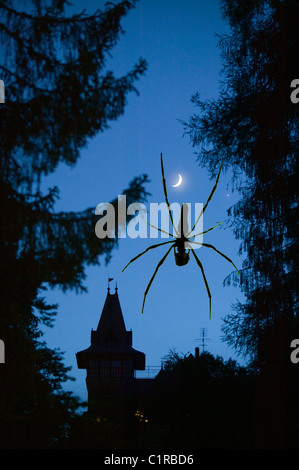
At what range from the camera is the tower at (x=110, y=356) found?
40438mm

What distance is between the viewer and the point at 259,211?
1052 centimetres

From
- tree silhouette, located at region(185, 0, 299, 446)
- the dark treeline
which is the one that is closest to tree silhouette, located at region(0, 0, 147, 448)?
the dark treeline

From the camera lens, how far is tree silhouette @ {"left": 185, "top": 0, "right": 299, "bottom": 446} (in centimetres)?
959

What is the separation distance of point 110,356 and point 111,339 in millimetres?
1498

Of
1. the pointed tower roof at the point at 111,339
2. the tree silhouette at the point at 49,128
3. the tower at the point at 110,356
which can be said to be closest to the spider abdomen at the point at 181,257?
the tree silhouette at the point at 49,128

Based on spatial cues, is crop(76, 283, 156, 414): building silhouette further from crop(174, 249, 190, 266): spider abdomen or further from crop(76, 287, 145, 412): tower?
crop(174, 249, 190, 266): spider abdomen

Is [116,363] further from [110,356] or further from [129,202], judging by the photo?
[129,202]

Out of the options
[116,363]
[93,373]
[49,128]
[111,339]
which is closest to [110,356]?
[116,363]

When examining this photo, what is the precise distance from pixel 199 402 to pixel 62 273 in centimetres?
976

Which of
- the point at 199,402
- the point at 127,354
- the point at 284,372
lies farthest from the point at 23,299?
the point at 127,354

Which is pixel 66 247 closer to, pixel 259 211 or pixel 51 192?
pixel 51 192

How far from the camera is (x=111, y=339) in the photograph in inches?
1666

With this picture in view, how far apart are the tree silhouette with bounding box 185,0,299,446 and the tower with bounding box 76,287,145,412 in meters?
30.6

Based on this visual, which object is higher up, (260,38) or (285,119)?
(260,38)
